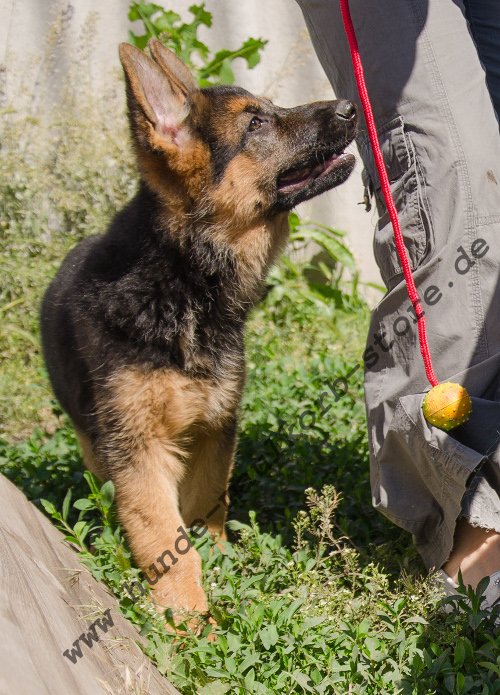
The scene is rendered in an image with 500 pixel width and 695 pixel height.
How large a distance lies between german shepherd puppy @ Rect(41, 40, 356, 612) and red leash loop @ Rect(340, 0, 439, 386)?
0.35 meters

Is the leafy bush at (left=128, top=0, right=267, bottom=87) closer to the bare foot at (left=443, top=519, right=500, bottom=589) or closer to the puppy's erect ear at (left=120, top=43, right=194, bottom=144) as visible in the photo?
the puppy's erect ear at (left=120, top=43, right=194, bottom=144)

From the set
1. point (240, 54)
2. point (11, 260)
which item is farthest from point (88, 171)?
point (240, 54)

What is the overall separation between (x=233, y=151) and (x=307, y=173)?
0.31 metres

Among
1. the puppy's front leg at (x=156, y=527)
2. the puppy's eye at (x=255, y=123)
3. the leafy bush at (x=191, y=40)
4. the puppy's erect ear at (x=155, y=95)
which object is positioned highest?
the leafy bush at (x=191, y=40)

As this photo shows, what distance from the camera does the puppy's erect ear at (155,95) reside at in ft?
10.3

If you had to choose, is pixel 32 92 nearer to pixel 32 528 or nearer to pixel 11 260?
pixel 11 260

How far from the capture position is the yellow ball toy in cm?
275

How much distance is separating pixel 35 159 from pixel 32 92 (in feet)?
1.66

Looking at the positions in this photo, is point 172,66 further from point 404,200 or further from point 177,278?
point 404,200

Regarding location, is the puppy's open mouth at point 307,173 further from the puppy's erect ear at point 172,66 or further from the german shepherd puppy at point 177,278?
the puppy's erect ear at point 172,66

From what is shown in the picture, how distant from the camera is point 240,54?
6.11 metres

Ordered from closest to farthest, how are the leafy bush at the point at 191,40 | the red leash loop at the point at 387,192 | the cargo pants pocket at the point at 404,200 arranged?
the red leash loop at the point at 387,192, the cargo pants pocket at the point at 404,200, the leafy bush at the point at 191,40

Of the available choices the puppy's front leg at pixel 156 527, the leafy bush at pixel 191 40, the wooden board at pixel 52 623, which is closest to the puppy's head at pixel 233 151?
the puppy's front leg at pixel 156 527

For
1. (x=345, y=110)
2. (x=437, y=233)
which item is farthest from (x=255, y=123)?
(x=437, y=233)
